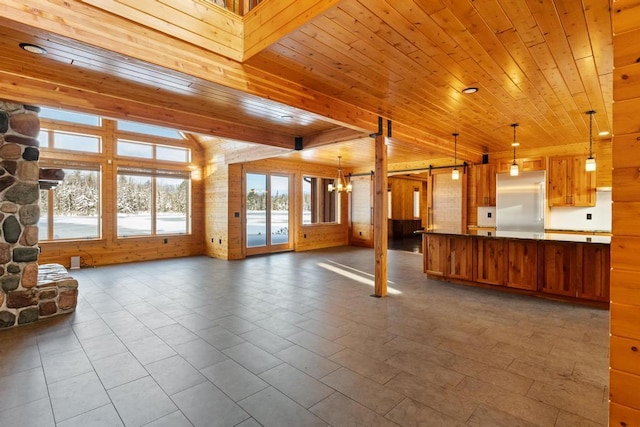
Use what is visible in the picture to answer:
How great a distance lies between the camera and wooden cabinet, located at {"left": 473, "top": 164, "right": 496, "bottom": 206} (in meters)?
7.74

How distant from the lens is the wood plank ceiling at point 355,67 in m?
2.38

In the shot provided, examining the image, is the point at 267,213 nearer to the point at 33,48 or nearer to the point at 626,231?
the point at 33,48

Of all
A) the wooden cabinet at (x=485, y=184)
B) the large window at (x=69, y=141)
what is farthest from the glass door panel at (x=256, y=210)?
the wooden cabinet at (x=485, y=184)

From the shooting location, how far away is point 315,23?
7.97 ft

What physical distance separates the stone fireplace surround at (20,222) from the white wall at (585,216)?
357 inches

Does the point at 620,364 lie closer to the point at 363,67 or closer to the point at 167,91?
the point at 363,67

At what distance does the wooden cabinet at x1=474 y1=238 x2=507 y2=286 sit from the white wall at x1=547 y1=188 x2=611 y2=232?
8.79 ft

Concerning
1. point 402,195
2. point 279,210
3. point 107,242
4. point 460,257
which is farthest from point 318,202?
point 107,242

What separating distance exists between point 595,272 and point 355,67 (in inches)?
171

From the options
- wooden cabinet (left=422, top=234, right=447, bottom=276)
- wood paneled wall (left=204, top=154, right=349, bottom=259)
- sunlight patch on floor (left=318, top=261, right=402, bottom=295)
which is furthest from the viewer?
wood paneled wall (left=204, top=154, right=349, bottom=259)

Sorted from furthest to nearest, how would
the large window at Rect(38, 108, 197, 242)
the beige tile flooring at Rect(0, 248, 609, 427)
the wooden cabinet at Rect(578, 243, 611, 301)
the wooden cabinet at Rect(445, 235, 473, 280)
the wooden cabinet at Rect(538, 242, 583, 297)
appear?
1. the large window at Rect(38, 108, 197, 242)
2. the wooden cabinet at Rect(445, 235, 473, 280)
3. the wooden cabinet at Rect(538, 242, 583, 297)
4. the wooden cabinet at Rect(578, 243, 611, 301)
5. the beige tile flooring at Rect(0, 248, 609, 427)

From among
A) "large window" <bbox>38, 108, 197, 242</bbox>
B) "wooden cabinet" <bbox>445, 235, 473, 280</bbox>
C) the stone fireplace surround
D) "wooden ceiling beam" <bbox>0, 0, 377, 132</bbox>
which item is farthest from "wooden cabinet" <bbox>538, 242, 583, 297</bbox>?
"large window" <bbox>38, 108, 197, 242</bbox>

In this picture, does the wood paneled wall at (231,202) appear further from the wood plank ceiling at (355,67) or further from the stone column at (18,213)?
the stone column at (18,213)

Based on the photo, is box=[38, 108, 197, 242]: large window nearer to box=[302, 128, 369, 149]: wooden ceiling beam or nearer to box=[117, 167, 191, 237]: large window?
box=[117, 167, 191, 237]: large window
